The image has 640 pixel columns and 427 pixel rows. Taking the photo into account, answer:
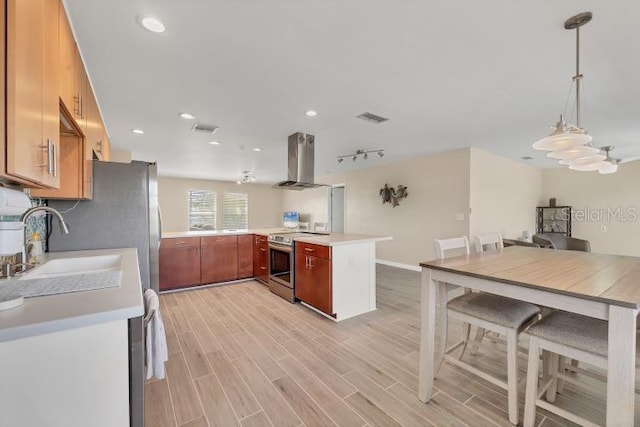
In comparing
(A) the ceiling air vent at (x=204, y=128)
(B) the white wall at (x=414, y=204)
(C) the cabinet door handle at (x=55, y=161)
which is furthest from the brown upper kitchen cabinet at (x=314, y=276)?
(B) the white wall at (x=414, y=204)

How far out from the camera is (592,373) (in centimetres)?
188

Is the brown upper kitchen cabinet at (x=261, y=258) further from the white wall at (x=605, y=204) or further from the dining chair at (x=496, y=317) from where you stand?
the white wall at (x=605, y=204)

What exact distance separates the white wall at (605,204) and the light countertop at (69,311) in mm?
8218


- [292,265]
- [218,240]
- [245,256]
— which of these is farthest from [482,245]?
[218,240]

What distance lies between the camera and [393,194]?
5742 mm

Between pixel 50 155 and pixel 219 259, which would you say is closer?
pixel 50 155

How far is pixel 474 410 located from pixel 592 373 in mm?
1064

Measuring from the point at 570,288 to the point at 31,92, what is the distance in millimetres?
2303

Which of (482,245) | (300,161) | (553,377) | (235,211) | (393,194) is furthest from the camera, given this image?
(235,211)

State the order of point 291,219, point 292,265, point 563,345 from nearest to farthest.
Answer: point 563,345
point 292,265
point 291,219

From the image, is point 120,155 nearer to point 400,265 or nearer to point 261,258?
point 261,258

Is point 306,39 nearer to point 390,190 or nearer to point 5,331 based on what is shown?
point 5,331

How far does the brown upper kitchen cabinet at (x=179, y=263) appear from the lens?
3.80 m

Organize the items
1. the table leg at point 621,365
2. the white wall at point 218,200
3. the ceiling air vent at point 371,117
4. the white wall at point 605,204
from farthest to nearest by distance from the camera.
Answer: the white wall at point 218,200 → the white wall at point 605,204 → the ceiling air vent at point 371,117 → the table leg at point 621,365
